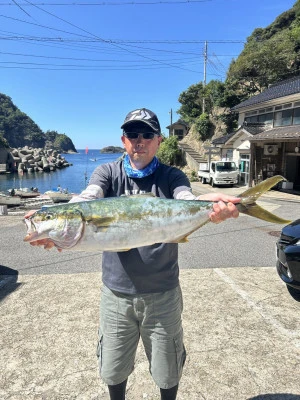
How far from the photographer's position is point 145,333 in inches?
93.0

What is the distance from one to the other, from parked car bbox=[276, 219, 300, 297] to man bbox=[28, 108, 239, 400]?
293 cm

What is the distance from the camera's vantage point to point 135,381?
3.11 metres

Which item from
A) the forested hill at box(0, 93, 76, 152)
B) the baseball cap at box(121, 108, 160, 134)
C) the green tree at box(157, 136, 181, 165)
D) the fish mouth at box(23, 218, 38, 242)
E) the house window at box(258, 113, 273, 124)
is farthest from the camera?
the forested hill at box(0, 93, 76, 152)

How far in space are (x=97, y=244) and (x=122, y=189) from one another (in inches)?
22.9

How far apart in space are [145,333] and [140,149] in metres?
1.50

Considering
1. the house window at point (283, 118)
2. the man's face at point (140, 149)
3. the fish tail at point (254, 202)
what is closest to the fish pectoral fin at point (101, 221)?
the man's face at point (140, 149)

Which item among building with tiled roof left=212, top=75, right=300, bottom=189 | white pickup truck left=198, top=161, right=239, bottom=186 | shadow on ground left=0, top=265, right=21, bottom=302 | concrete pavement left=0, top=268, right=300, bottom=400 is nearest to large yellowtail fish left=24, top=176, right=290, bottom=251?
concrete pavement left=0, top=268, right=300, bottom=400

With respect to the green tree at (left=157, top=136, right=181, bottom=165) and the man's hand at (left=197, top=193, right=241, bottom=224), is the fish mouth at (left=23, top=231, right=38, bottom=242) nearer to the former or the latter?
the man's hand at (left=197, top=193, right=241, bottom=224)

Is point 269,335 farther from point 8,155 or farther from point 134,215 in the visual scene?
point 8,155

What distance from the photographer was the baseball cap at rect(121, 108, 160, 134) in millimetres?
2355

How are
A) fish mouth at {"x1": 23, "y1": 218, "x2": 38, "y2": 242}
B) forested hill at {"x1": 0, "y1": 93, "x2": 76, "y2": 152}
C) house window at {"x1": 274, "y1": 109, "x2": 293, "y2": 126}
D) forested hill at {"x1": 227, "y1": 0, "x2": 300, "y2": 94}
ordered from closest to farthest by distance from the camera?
fish mouth at {"x1": 23, "y1": 218, "x2": 38, "y2": 242}
house window at {"x1": 274, "y1": 109, "x2": 293, "y2": 126}
forested hill at {"x1": 227, "y1": 0, "x2": 300, "y2": 94}
forested hill at {"x1": 0, "y1": 93, "x2": 76, "y2": 152}

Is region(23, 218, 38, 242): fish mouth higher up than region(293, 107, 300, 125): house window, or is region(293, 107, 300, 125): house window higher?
region(293, 107, 300, 125): house window

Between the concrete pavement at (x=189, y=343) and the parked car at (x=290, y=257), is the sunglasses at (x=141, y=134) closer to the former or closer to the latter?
the concrete pavement at (x=189, y=343)

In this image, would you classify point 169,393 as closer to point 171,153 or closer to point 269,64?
point 269,64
